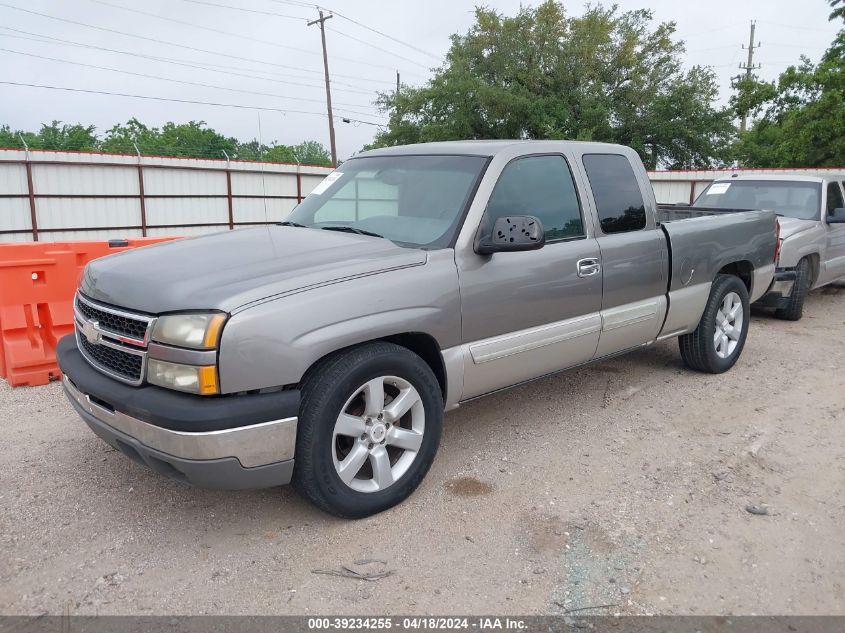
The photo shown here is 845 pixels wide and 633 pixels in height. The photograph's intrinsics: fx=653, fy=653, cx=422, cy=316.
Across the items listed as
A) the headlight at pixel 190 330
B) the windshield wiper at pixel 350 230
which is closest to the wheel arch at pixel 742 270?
the windshield wiper at pixel 350 230

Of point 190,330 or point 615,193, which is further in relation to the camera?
point 615,193

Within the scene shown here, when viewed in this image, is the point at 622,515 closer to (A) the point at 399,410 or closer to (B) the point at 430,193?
(A) the point at 399,410

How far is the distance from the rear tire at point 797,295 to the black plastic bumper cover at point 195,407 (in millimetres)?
7086

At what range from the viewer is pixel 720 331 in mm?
5598

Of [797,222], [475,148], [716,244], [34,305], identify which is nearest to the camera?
[475,148]

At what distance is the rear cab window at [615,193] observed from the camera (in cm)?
433

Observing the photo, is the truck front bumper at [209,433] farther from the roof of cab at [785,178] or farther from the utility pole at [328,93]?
the utility pole at [328,93]

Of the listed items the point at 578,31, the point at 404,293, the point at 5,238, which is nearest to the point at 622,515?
the point at 404,293

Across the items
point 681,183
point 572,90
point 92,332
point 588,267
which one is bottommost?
point 92,332

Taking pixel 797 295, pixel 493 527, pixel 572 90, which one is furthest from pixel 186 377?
pixel 572 90

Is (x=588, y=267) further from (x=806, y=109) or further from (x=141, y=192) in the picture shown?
(x=806, y=109)

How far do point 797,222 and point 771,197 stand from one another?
2.37 feet

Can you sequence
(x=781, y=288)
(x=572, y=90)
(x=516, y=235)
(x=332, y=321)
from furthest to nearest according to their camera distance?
(x=572, y=90) → (x=781, y=288) → (x=516, y=235) → (x=332, y=321)

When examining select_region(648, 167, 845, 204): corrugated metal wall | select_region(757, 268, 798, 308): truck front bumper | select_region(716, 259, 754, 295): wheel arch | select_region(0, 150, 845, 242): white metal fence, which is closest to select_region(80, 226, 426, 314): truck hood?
select_region(716, 259, 754, 295): wheel arch
